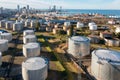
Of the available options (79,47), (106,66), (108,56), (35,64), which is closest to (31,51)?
(79,47)

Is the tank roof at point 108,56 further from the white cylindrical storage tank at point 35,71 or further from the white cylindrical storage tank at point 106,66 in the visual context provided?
the white cylindrical storage tank at point 35,71

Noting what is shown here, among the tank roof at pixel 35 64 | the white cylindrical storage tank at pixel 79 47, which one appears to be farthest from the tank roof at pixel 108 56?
the tank roof at pixel 35 64

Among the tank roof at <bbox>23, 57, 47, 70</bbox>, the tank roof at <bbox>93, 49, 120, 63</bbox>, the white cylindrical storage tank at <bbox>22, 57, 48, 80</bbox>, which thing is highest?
the tank roof at <bbox>93, 49, 120, 63</bbox>

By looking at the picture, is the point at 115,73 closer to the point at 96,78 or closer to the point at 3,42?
the point at 96,78

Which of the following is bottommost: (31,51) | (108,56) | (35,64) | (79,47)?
(31,51)

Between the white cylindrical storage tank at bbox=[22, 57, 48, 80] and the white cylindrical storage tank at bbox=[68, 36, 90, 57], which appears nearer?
the white cylindrical storage tank at bbox=[22, 57, 48, 80]

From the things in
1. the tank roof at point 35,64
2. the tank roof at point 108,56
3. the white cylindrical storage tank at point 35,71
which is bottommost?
the white cylindrical storage tank at point 35,71

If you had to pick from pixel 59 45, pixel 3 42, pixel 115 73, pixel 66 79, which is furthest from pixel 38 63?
pixel 59 45

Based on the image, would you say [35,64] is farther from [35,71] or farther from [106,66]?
[106,66]

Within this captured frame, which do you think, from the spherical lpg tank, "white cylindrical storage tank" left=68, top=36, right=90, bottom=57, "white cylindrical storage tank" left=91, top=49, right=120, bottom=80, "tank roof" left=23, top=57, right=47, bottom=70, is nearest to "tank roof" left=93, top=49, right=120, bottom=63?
"white cylindrical storage tank" left=91, top=49, right=120, bottom=80

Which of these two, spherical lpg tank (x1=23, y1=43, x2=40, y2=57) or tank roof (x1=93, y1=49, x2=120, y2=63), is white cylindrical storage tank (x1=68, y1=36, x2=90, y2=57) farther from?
tank roof (x1=93, y1=49, x2=120, y2=63)
